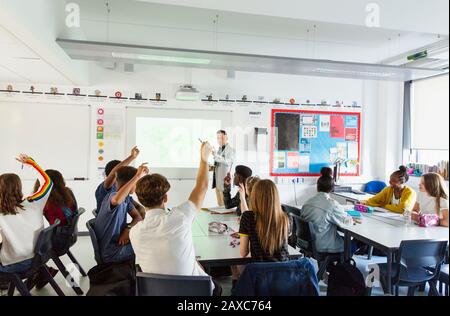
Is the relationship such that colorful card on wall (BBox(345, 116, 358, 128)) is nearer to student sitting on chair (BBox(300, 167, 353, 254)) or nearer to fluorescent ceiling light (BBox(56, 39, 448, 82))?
fluorescent ceiling light (BBox(56, 39, 448, 82))

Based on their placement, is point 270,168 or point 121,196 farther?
point 270,168

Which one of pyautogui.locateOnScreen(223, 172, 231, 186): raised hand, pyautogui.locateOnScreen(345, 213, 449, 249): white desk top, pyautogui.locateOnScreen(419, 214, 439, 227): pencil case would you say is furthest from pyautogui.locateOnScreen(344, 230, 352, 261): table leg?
pyautogui.locateOnScreen(223, 172, 231, 186): raised hand

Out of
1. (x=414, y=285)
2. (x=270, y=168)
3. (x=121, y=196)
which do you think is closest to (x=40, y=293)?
(x=121, y=196)

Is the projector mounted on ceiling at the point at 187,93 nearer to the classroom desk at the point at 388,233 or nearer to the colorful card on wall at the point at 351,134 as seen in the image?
the colorful card on wall at the point at 351,134

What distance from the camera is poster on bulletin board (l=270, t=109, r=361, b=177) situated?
19.0 feet

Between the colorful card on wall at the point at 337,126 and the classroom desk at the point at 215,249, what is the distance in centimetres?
365

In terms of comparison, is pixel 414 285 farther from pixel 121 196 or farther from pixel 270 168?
pixel 270 168

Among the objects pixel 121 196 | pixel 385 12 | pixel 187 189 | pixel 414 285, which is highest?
pixel 385 12

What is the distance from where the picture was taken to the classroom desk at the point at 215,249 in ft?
6.88

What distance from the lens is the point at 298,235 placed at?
329 centimetres

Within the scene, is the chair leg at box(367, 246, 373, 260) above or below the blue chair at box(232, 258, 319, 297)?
below

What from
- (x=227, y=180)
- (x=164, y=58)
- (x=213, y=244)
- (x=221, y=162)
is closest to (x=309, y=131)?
(x=221, y=162)

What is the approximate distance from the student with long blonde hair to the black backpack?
1.06 feet
